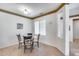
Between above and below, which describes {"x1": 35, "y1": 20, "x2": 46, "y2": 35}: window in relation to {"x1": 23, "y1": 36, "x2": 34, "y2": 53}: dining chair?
above

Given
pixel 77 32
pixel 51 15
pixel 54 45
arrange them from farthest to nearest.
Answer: pixel 77 32 < pixel 51 15 < pixel 54 45

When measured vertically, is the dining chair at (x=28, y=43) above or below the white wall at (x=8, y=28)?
below

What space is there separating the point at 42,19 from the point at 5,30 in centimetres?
340

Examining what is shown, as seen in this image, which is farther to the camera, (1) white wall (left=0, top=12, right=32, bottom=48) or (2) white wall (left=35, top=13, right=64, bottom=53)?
(2) white wall (left=35, top=13, right=64, bottom=53)

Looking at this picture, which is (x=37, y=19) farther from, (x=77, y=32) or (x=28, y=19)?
(x=77, y=32)

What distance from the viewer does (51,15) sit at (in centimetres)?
690

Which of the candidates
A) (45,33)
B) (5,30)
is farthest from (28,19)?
(5,30)

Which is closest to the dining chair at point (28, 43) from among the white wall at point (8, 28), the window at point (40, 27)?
the white wall at point (8, 28)

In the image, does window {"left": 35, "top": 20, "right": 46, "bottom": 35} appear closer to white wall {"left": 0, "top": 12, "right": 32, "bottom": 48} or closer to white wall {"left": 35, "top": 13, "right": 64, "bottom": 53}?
white wall {"left": 35, "top": 13, "right": 64, "bottom": 53}

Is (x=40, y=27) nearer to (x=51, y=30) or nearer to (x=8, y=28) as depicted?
(x=51, y=30)

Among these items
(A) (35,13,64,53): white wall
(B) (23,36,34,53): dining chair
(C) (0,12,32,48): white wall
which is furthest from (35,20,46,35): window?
(B) (23,36,34,53): dining chair

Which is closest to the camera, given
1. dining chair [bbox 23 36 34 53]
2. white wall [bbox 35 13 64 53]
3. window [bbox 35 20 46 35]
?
dining chair [bbox 23 36 34 53]

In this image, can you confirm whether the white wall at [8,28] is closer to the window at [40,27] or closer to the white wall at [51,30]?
the window at [40,27]

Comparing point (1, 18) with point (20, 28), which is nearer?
point (1, 18)
